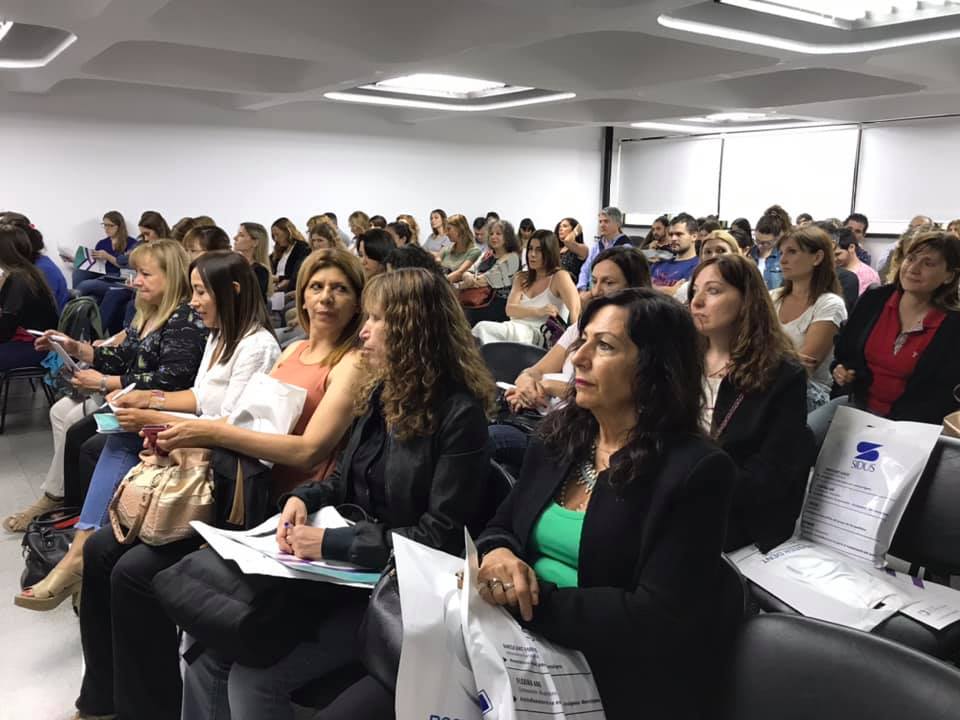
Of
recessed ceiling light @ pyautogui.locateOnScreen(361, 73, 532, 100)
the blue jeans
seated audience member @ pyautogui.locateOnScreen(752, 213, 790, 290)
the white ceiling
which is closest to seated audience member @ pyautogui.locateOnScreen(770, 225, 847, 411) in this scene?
the white ceiling

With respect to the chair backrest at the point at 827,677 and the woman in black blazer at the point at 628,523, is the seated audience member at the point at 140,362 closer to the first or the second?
the woman in black blazer at the point at 628,523

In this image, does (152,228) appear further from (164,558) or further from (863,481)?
(863,481)

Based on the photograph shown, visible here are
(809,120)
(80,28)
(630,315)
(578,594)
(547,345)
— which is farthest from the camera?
(809,120)

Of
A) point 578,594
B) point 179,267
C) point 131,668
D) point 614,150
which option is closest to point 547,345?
point 179,267

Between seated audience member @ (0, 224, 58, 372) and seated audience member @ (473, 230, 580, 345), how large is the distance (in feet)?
8.71

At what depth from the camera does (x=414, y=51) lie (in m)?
5.92

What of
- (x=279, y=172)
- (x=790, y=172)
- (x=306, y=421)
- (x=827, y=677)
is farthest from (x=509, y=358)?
(x=790, y=172)

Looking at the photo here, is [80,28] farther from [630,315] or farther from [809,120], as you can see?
[809,120]

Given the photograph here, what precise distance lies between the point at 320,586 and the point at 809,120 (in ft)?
35.1

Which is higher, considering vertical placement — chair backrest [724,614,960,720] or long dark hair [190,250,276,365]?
long dark hair [190,250,276,365]

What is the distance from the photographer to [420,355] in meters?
1.92

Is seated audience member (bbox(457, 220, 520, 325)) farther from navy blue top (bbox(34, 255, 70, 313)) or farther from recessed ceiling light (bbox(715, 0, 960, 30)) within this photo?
navy blue top (bbox(34, 255, 70, 313))

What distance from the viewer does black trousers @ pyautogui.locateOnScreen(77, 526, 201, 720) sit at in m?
2.11

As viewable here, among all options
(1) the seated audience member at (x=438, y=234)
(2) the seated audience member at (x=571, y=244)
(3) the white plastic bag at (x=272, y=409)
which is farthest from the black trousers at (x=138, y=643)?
(1) the seated audience member at (x=438, y=234)
